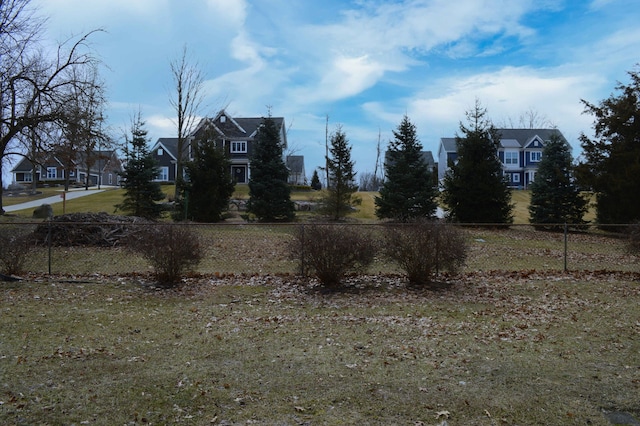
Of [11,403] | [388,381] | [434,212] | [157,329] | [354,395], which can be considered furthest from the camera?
[434,212]

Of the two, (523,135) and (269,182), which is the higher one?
(523,135)

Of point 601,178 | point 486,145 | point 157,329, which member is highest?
point 486,145

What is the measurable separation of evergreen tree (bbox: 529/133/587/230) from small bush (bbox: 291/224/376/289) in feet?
65.4

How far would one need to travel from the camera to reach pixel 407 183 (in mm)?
26812

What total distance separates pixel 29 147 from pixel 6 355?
23.0m

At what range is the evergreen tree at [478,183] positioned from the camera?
2597 centimetres

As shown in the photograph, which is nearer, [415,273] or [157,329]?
[157,329]

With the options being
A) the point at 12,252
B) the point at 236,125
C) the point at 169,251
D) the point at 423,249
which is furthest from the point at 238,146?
the point at 423,249

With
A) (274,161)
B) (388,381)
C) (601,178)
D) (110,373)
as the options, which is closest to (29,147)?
(274,161)

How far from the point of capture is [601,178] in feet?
83.3

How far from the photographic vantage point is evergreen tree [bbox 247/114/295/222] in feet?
88.9

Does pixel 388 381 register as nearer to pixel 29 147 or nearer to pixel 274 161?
pixel 274 161

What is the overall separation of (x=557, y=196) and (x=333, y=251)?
70.8 feet

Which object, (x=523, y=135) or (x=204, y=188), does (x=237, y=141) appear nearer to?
(x=204, y=188)
